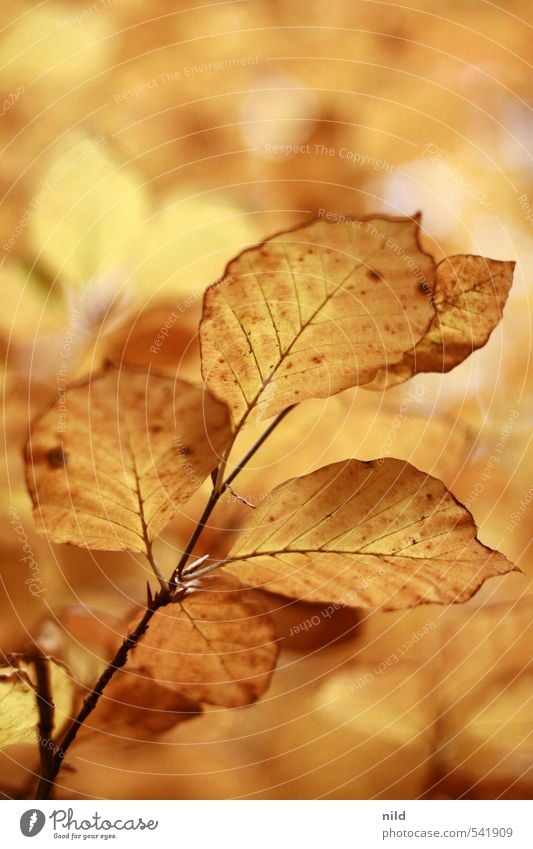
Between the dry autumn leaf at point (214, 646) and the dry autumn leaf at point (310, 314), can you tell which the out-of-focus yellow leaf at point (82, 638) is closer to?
the dry autumn leaf at point (214, 646)

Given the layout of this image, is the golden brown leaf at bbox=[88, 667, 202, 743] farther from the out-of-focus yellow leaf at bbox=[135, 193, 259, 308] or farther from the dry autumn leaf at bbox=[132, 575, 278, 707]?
the out-of-focus yellow leaf at bbox=[135, 193, 259, 308]

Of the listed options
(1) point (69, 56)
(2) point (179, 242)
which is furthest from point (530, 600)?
(1) point (69, 56)

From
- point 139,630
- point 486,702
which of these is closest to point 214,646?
point 139,630

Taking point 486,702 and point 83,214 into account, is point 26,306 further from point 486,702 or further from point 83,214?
point 486,702

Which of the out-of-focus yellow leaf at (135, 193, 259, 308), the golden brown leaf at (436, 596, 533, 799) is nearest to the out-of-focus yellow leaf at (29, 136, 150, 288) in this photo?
the out-of-focus yellow leaf at (135, 193, 259, 308)

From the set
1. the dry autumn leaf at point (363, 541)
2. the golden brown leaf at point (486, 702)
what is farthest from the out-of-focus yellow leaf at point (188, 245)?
the golden brown leaf at point (486, 702)

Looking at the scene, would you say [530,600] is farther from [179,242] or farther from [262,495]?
[179,242]
